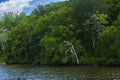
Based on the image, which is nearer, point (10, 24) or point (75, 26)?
point (75, 26)

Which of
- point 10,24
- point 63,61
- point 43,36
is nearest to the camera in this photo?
point 63,61

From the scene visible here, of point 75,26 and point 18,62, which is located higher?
point 75,26

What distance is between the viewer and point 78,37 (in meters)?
86.0

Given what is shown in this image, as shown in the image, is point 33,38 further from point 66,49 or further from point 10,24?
point 10,24

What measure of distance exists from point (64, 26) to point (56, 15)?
5.45m

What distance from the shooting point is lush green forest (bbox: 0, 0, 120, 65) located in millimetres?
73312

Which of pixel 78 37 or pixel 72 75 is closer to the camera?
pixel 72 75

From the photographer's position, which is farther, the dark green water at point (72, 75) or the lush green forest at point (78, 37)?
the lush green forest at point (78, 37)

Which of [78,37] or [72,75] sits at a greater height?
[78,37]

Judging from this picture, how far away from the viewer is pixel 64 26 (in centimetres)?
8400

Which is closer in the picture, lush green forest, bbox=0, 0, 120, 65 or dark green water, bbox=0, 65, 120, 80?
dark green water, bbox=0, 65, 120, 80

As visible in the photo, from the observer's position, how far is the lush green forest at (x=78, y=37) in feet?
241

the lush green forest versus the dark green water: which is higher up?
the lush green forest

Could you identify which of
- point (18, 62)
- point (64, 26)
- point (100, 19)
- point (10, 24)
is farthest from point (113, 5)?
point (10, 24)
